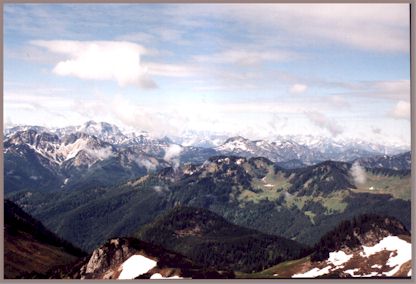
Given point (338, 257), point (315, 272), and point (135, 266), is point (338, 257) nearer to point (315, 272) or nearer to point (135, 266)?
point (315, 272)

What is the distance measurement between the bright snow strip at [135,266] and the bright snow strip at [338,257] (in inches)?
696

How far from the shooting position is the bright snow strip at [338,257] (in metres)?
54.6

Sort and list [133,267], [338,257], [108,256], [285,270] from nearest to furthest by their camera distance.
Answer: [133,267]
[108,256]
[338,257]
[285,270]

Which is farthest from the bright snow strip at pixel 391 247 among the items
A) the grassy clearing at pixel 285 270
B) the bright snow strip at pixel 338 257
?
the grassy clearing at pixel 285 270

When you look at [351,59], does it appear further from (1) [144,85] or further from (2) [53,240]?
(2) [53,240]

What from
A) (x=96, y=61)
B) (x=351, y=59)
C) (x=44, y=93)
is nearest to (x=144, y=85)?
(x=96, y=61)

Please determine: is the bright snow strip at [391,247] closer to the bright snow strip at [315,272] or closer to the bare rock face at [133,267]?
the bright snow strip at [315,272]

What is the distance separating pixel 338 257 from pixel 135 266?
22.4 metres

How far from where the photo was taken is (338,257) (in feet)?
195

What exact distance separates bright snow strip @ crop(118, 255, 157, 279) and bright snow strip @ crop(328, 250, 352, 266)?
58.0 feet

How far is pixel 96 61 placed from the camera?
46.4m

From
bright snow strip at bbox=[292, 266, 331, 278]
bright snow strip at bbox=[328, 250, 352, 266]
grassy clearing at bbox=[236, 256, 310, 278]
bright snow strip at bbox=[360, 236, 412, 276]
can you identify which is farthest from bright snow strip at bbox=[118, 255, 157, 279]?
bright snow strip at bbox=[360, 236, 412, 276]

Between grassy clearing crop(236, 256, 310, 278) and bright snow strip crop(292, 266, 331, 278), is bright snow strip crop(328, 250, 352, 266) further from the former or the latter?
grassy clearing crop(236, 256, 310, 278)

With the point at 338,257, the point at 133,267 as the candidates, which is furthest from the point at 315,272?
the point at 133,267
